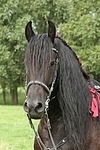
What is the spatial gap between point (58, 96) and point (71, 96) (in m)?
0.13

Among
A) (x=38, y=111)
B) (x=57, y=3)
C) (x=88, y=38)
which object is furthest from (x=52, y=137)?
(x=57, y=3)

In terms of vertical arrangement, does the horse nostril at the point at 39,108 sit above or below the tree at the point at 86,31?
above

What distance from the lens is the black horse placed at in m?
3.37

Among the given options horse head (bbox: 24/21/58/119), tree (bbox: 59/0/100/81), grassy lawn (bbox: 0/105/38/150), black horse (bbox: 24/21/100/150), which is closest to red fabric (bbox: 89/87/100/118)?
black horse (bbox: 24/21/100/150)

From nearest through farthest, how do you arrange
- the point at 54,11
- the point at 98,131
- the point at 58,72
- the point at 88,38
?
the point at 58,72, the point at 98,131, the point at 88,38, the point at 54,11

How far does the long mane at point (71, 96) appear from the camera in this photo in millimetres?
3627

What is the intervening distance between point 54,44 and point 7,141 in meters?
6.30

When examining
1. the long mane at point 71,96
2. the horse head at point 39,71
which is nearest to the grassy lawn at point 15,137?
the long mane at point 71,96

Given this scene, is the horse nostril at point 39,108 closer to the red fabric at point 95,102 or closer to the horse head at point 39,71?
the horse head at point 39,71

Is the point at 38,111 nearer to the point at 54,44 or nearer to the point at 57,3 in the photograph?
the point at 54,44

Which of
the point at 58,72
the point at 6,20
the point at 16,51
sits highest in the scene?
the point at 58,72

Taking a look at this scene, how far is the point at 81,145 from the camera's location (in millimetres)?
3762

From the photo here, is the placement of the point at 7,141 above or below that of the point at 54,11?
below

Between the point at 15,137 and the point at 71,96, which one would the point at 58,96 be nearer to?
the point at 71,96
